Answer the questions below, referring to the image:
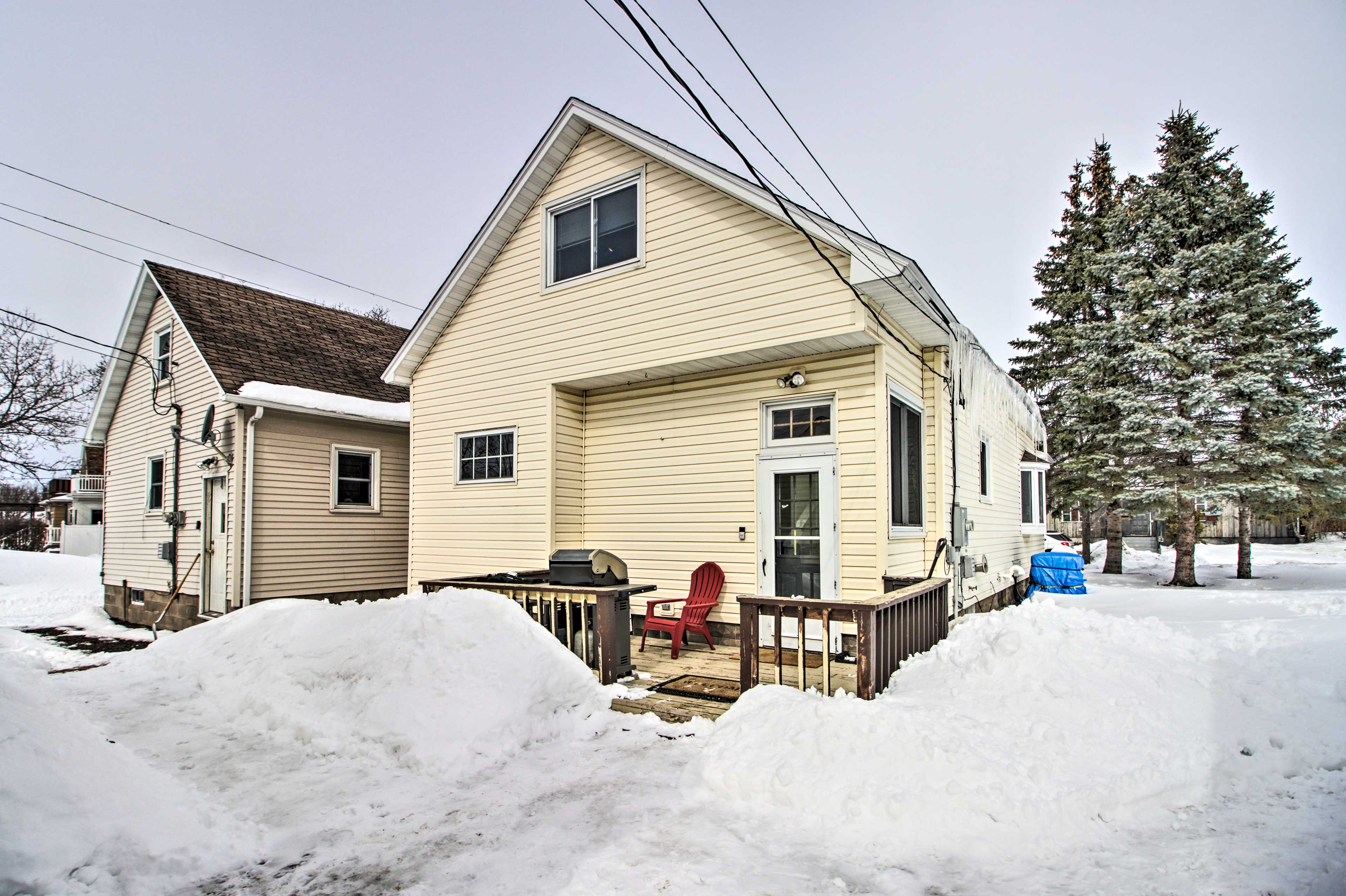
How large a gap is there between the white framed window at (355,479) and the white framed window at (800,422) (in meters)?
8.18

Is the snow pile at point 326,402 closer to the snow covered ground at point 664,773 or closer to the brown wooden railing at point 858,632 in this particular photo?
the snow covered ground at point 664,773

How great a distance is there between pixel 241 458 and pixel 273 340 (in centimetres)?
300

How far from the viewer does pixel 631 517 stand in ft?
28.5

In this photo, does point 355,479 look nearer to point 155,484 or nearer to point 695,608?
point 155,484

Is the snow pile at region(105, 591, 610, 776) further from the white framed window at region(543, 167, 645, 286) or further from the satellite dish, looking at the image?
the satellite dish

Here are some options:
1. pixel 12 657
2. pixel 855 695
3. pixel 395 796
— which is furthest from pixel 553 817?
pixel 12 657

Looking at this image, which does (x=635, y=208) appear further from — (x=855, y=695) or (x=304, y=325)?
(x=304, y=325)

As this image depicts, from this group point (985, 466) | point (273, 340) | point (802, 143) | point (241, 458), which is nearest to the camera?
point (802, 143)

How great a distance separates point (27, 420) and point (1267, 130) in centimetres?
2998

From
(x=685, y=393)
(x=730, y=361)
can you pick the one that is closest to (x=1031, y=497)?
(x=685, y=393)

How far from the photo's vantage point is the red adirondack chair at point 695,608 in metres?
7.21

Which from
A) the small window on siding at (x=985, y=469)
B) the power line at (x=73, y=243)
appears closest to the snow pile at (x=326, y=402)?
the power line at (x=73, y=243)

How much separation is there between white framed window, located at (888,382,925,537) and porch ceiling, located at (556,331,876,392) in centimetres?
78

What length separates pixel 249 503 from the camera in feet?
35.4
